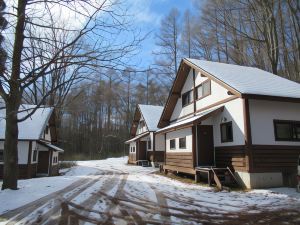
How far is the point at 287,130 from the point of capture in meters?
13.6

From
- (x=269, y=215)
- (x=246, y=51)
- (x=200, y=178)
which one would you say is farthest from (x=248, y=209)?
(x=246, y=51)

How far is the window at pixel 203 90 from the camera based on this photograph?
16.7 metres

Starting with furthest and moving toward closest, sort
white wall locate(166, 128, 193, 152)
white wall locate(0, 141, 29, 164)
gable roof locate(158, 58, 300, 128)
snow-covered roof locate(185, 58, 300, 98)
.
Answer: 1. white wall locate(0, 141, 29, 164)
2. white wall locate(166, 128, 193, 152)
3. snow-covered roof locate(185, 58, 300, 98)
4. gable roof locate(158, 58, 300, 128)

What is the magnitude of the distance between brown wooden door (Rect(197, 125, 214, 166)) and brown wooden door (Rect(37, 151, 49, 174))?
54.1 ft

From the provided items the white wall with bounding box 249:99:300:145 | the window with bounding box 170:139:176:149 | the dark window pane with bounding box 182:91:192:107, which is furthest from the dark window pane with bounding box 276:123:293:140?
the window with bounding box 170:139:176:149

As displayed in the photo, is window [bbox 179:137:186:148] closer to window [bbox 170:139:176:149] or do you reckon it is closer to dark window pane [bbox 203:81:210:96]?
window [bbox 170:139:176:149]

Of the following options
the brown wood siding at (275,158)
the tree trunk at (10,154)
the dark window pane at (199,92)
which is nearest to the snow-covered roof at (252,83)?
the dark window pane at (199,92)

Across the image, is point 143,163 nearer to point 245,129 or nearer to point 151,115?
point 151,115

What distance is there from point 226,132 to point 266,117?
2083mm

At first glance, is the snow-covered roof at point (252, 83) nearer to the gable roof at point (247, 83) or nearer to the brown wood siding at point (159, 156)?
the gable roof at point (247, 83)

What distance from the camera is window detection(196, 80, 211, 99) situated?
1666 centimetres

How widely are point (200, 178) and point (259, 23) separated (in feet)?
53.9

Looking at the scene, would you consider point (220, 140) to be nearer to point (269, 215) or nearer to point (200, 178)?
point (200, 178)

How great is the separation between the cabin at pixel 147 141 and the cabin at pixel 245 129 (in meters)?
11.1
